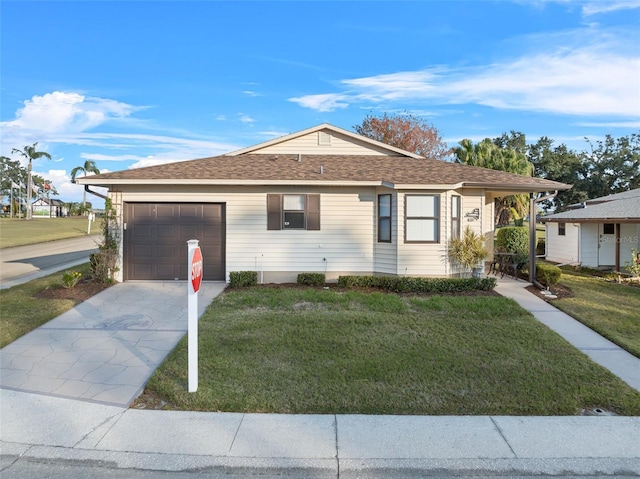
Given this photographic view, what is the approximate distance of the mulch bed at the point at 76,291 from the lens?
899 centimetres

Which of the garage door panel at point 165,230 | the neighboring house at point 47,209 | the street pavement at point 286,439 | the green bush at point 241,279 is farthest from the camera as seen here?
the neighboring house at point 47,209

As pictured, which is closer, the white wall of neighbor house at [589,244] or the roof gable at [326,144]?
the roof gable at [326,144]

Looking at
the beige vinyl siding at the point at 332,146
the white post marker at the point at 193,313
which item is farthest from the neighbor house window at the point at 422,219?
Result: the white post marker at the point at 193,313

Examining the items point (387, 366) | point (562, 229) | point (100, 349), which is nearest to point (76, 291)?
point (100, 349)

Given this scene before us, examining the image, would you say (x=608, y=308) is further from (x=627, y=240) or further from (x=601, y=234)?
(x=601, y=234)

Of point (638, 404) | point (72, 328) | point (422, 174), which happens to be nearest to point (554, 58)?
point (422, 174)

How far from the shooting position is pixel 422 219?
34.8ft

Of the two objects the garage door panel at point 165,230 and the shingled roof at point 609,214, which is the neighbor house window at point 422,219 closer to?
the garage door panel at point 165,230

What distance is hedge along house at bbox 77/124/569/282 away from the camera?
34.9ft

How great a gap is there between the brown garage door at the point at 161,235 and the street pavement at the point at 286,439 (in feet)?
20.2

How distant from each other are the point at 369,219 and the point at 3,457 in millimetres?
9254

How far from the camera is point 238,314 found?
24.9 feet

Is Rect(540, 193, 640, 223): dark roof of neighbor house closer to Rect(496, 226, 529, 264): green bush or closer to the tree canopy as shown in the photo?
Rect(496, 226, 529, 264): green bush

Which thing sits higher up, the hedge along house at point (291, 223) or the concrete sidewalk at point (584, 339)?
the hedge along house at point (291, 223)
